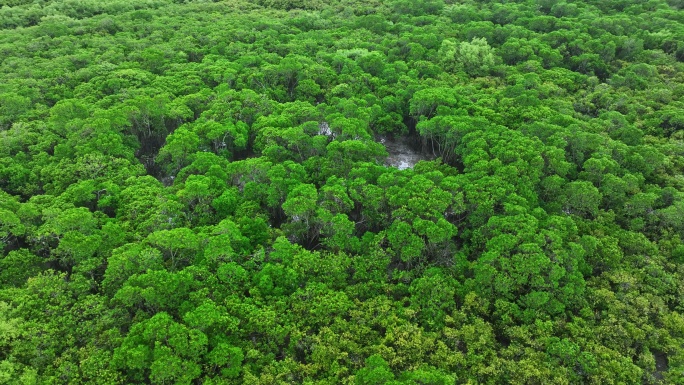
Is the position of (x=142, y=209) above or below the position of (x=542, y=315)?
above

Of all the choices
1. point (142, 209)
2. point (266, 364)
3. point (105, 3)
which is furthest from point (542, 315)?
point (105, 3)

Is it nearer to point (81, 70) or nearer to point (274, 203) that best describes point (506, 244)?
point (274, 203)

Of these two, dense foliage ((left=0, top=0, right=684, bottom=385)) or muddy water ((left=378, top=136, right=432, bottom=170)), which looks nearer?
dense foliage ((left=0, top=0, right=684, bottom=385))

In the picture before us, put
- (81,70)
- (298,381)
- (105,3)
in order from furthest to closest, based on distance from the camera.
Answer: (105,3) → (81,70) → (298,381)

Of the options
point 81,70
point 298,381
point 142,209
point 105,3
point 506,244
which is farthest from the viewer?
point 105,3

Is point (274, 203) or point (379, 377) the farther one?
point (274, 203)
